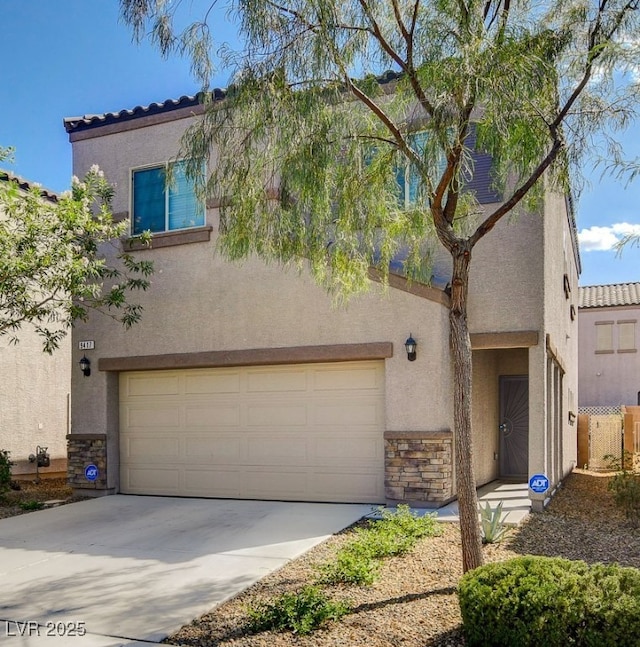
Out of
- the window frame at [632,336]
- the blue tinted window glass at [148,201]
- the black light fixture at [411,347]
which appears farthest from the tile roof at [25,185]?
the window frame at [632,336]

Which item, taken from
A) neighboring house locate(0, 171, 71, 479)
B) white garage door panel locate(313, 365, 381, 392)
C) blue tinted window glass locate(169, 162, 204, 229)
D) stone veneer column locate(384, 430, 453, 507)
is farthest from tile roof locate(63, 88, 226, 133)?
stone veneer column locate(384, 430, 453, 507)

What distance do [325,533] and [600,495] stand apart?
6.06 metres

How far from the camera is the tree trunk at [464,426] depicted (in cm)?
595

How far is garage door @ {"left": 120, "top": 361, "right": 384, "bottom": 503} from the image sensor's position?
10742mm

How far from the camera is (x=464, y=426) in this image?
6.06 m

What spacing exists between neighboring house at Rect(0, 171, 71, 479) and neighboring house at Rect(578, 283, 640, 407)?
21.3 metres

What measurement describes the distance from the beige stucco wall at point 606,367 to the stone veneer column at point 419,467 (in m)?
20.8

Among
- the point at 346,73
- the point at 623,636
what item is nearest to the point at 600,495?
the point at 623,636

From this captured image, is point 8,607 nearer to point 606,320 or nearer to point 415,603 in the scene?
point 415,603

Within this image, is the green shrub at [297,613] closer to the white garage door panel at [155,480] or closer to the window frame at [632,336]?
the white garage door panel at [155,480]

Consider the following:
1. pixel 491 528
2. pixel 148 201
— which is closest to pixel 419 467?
pixel 491 528

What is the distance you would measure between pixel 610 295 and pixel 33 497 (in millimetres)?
25662

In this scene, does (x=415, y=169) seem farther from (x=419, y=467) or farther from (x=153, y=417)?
(x=153, y=417)

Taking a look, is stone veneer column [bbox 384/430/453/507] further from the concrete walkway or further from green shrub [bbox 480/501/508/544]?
green shrub [bbox 480/501/508/544]
